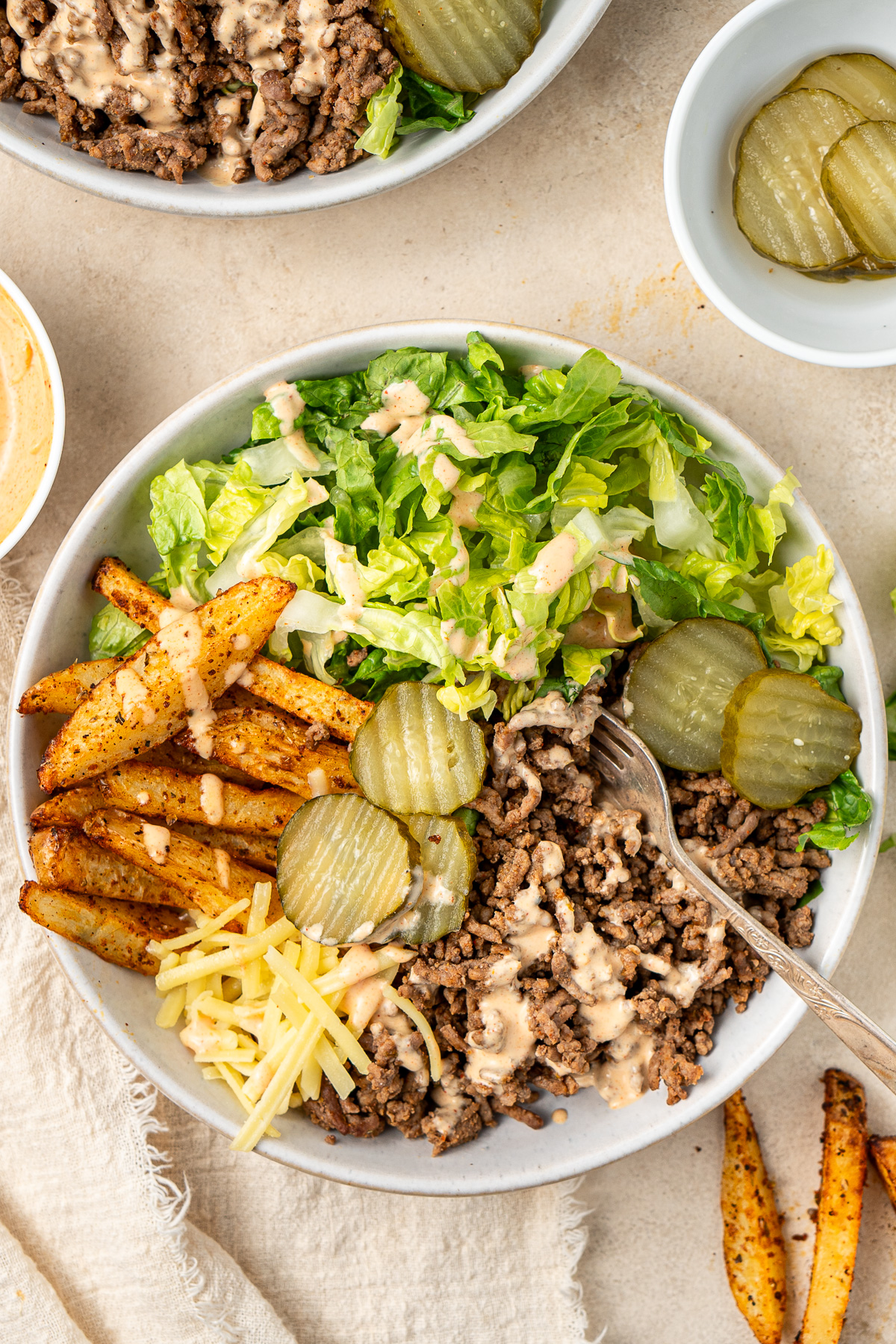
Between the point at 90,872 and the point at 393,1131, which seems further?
the point at 393,1131

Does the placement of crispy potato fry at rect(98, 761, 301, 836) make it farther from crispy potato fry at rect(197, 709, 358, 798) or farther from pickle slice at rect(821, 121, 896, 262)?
pickle slice at rect(821, 121, 896, 262)

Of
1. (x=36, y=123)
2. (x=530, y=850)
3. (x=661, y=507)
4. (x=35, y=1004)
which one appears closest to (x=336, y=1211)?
(x=35, y=1004)

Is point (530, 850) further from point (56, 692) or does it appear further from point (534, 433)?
point (56, 692)

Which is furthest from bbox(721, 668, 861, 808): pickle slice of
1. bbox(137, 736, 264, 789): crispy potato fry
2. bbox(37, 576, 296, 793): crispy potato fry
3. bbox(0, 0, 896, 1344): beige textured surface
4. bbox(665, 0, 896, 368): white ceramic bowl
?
bbox(137, 736, 264, 789): crispy potato fry

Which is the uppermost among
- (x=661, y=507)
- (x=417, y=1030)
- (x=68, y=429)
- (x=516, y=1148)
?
(x=661, y=507)

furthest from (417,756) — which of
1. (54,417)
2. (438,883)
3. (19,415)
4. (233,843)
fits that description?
(19,415)

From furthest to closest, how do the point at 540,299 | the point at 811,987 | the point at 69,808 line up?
the point at 540,299 → the point at 69,808 → the point at 811,987

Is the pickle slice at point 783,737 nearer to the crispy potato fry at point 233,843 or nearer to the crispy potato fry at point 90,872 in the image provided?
the crispy potato fry at point 233,843

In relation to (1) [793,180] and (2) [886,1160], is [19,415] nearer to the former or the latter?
(1) [793,180]
